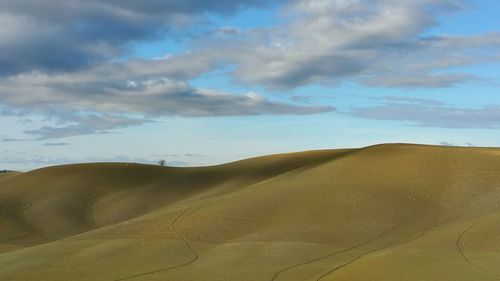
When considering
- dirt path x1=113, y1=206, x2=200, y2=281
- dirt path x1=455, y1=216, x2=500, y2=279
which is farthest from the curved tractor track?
dirt path x1=113, y1=206, x2=200, y2=281

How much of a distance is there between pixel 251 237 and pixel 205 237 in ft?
10.1

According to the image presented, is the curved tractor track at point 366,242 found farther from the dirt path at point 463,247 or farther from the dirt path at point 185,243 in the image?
the dirt path at point 185,243

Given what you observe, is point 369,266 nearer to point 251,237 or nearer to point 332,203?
point 251,237

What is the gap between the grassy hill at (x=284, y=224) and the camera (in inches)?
1315

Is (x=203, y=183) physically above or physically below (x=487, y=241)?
above

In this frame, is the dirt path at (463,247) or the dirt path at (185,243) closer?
the dirt path at (463,247)

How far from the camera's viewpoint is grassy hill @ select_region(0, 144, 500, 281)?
110 ft

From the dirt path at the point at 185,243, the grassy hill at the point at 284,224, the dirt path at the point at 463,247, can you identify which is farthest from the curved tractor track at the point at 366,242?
the dirt path at the point at 185,243

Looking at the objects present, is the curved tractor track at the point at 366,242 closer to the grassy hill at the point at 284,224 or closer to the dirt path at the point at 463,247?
the grassy hill at the point at 284,224

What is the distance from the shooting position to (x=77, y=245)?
40.8 meters

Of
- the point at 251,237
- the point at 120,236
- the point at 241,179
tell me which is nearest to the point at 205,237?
the point at 251,237

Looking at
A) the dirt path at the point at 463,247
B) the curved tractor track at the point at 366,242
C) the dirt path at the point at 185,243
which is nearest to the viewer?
the dirt path at the point at 463,247

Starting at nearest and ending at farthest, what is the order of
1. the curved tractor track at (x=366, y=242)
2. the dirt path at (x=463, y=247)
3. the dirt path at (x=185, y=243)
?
the dirt path at (x=463, y=247)
the curved tractor track at (x=366, y=242)
the dirt path at (x=185, y=243)

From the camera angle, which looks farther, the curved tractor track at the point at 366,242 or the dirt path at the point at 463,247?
the curved tractor track at the point at 366,242
